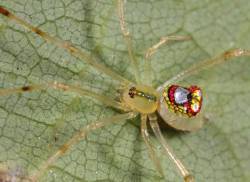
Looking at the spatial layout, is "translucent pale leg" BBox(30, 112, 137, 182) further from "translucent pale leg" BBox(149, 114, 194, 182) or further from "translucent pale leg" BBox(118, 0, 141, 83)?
"translucent pale leg" BBox(118, 0, 141, 83)

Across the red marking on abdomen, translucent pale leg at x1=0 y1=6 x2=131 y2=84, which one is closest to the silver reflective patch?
translucent pale leg at x1=0 y1=6 x2=131 y2=84

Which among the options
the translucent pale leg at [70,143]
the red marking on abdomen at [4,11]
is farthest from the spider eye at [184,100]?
the red marking on abdomen at [4,11]

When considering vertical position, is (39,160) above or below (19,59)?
below

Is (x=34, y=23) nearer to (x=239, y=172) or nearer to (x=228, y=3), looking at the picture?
(x=228, y=3)

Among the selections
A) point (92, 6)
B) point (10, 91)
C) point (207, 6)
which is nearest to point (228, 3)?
point (207, 6)

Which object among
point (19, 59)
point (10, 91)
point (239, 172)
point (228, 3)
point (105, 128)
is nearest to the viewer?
point (10, 91)

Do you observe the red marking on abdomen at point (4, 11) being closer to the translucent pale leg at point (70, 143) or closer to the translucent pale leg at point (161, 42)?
the translucent pale leg at point (70, 143)
